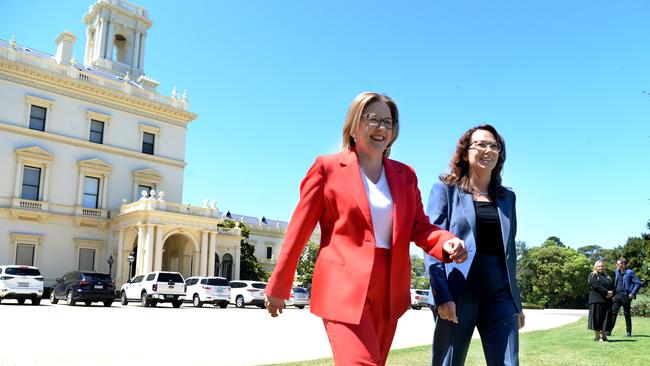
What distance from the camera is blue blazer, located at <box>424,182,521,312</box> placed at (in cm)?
379

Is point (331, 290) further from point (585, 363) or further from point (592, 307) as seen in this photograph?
point (592, 307)

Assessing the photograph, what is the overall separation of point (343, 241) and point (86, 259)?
3944 cm

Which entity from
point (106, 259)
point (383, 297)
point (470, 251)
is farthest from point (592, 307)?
point (106, 259)

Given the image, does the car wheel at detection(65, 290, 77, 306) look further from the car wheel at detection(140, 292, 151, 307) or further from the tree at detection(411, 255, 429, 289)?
the tree at detection(411, 255, 429, 289)

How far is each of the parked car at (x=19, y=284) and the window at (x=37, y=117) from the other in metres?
15.3

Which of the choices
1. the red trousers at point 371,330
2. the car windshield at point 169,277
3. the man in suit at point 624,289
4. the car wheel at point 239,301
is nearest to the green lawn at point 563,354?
the man in suit at point 624,289

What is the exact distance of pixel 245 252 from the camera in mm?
49938

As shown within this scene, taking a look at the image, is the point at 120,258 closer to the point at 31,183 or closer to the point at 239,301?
the point at 31,183

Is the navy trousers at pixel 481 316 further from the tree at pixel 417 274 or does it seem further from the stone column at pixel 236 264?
the tree at pixel 417 274

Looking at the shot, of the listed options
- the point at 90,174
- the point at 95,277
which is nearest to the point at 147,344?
the point at 95,277

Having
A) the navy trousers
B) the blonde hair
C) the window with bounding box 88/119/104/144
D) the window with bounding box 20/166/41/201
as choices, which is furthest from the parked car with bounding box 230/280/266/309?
the blonde hair

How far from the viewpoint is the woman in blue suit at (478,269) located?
380 centimetres

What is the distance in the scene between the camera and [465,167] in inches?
175

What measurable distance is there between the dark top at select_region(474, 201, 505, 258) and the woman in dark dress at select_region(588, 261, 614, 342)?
30.7 ft
